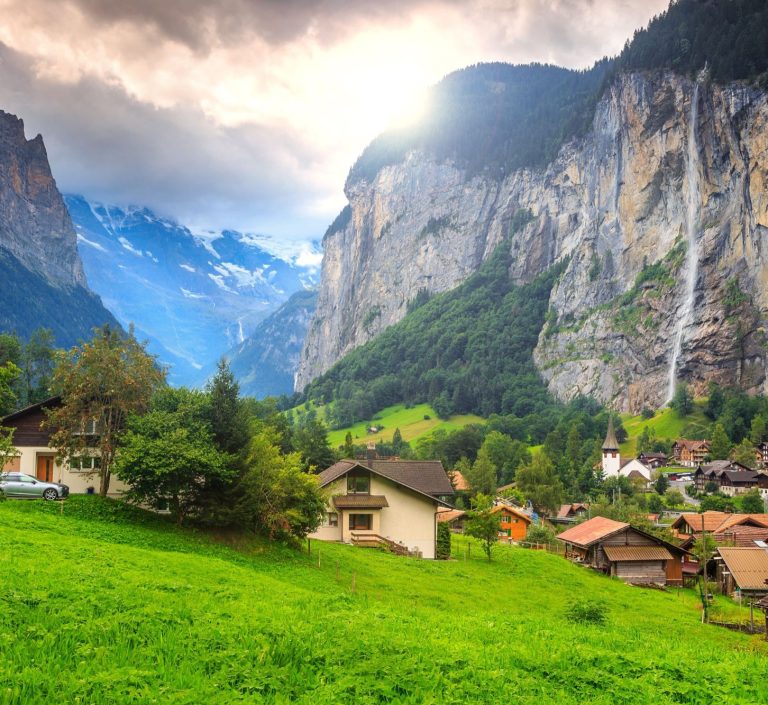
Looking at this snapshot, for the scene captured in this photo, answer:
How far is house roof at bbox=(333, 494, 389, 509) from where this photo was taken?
46.6m

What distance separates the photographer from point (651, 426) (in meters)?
170

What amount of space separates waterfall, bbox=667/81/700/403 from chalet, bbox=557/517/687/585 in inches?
5470

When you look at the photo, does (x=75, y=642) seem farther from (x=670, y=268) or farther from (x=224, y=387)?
(x=670, y=268)

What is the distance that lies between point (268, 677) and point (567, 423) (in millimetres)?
171432

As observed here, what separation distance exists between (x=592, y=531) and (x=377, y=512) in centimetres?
2094

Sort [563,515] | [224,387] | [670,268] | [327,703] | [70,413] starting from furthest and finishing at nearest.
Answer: [670,268] → [563,515] → [70,413] → [224,387] → [327,703]

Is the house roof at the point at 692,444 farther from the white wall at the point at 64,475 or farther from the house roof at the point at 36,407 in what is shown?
the house roof at the point at 36,407

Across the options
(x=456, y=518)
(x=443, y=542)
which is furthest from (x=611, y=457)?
(x=443, y=542)

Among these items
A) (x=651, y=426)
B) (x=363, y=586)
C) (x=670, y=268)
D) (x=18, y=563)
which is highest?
(x=670, y=268)

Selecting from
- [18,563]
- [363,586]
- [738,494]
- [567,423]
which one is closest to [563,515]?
[738,494]

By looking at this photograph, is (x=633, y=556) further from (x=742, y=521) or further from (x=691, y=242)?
(x=691, y=242)

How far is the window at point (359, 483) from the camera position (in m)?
48.3

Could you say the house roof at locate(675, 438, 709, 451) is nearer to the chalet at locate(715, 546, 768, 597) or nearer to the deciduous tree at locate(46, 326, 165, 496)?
the chalet at locate(715, 546, 768, 597)

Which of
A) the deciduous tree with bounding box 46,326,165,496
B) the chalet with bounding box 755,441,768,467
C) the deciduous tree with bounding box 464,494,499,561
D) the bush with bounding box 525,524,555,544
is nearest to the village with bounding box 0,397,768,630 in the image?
the deciduous tree with bounding box 464,494,499,561
